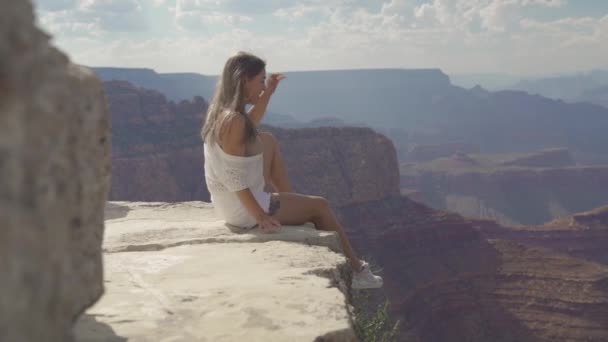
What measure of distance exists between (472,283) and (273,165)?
2361 cm

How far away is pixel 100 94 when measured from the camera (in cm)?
138

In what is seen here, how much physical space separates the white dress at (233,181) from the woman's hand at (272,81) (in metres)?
0.74

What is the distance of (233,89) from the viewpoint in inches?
145

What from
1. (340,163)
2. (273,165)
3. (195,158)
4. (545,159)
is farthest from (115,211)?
(545,159)

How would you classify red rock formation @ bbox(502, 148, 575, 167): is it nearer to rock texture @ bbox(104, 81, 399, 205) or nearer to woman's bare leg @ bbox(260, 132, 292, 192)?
rock texture @ bbox(104, 81, 399, 205)

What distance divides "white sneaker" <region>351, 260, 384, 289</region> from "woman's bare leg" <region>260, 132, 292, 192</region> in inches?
35.8

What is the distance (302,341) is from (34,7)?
1.41 meters

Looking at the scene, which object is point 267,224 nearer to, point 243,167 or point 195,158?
point 243,167

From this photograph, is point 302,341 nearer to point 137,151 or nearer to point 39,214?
point 39,214

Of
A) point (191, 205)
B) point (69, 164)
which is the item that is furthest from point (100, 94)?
point (191, 205)

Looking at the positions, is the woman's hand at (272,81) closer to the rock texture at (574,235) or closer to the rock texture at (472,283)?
the rock texture at (472,283)

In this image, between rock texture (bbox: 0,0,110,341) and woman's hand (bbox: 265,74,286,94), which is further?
woman's hand (bbox: 265,74,286,94)

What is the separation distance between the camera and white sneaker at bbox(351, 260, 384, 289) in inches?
144

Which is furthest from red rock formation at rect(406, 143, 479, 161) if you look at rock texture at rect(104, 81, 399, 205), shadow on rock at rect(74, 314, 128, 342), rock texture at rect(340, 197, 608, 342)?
shadow on rock at rect(74, 314, 128, 342)
